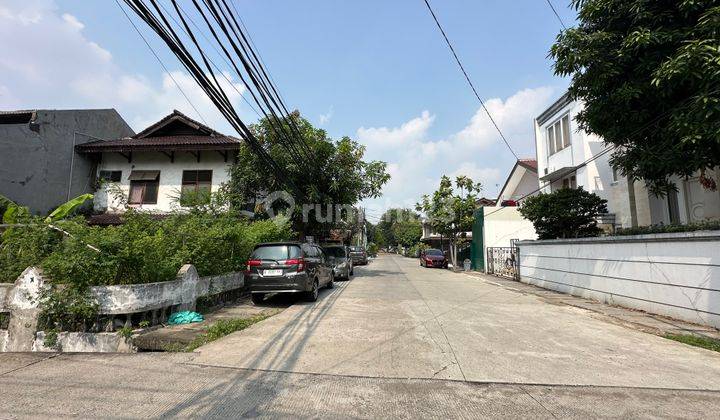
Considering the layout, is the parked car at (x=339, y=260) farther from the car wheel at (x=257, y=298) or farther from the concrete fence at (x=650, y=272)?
the concrete fence at (x=650, y=272)

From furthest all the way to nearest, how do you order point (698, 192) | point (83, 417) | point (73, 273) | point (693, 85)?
point (698, 192) → point (693, 85) → point (73, 273) → point (83, 417)

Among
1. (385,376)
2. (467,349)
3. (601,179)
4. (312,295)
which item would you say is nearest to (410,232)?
(601,179)

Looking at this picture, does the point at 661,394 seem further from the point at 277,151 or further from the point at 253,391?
the point at 277,151

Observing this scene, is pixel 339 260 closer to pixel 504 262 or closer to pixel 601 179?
pixel 504 262

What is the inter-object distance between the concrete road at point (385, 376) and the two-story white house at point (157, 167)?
485 inches

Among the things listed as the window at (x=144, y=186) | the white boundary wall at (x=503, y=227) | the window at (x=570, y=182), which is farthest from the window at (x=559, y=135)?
the window at (x=144, y=186)

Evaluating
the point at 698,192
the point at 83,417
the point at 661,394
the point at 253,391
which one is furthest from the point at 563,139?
the point at 83,417

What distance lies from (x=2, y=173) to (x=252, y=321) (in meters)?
15.5

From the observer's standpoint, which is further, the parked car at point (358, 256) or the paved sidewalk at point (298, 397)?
the parked car at point (358, 256)

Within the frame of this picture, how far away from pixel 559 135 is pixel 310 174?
13.0 m

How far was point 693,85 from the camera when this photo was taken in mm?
6965

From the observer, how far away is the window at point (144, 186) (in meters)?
17.8

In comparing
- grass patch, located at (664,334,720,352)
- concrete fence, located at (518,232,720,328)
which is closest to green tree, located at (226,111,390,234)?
concrete fence, located at (518,232,720,328)

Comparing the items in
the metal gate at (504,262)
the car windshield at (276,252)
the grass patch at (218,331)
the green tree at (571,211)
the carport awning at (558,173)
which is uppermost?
the carport awning at (558,173)
